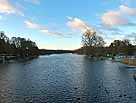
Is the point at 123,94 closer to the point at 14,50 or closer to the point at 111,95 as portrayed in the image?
the point at 111,95

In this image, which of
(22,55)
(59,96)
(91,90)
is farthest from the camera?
(22,55)

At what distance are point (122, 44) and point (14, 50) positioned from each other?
7708 cm

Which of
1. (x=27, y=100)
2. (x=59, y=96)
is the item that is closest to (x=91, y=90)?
(x=59, y=96)

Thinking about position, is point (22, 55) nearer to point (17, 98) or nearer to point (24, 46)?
point (24, 46)

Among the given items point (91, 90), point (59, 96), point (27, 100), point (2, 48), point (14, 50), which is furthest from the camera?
point (14, 50)

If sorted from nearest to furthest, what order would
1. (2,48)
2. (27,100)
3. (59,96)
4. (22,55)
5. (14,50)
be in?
(27,100), (59,96), (2,48), (14,50), (22,55)

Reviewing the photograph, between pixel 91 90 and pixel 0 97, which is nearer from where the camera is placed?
pixel 0 97

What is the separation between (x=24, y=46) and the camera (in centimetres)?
19662

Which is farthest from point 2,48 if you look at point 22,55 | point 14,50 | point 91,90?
point 91,90

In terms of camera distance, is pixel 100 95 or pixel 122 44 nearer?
pixel 100 95

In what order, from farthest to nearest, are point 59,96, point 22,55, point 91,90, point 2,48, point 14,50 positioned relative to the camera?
point 22,55 < point 14,50 < point 2,48 < point 91,90 < point 59,96

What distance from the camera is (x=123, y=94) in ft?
126

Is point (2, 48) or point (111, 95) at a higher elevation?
point (2, 48)

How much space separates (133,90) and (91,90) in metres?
6.51
